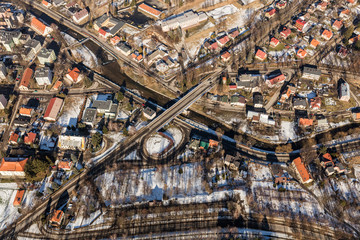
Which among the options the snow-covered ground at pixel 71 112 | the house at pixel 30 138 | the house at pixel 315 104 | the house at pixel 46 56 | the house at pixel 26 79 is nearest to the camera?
the house at pixel 30 138

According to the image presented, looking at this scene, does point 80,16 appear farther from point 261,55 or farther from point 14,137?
point 261,55

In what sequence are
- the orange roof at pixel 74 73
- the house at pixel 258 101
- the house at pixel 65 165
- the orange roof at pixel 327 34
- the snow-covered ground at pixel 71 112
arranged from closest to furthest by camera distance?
1. the house at pixel 65 165
2. the snow-covered ground at pixel 71 112
3. the house at pixel 258 101
4. the orange roof at pixel 74 73
5. the orange roof at pixel 327 34

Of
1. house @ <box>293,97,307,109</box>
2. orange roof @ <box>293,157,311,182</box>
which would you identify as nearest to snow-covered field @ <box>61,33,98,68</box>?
house @ <box>293,97,307,109</box>

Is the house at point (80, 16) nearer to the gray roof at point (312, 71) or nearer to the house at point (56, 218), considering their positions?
the house at point (56, 218)

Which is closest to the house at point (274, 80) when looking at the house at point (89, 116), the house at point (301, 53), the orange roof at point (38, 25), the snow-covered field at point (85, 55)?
the house at point (301, 53)

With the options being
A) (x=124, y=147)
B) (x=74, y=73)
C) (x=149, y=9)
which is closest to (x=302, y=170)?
(x=124, y=147)

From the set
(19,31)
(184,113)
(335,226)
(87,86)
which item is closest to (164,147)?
(184,113)
